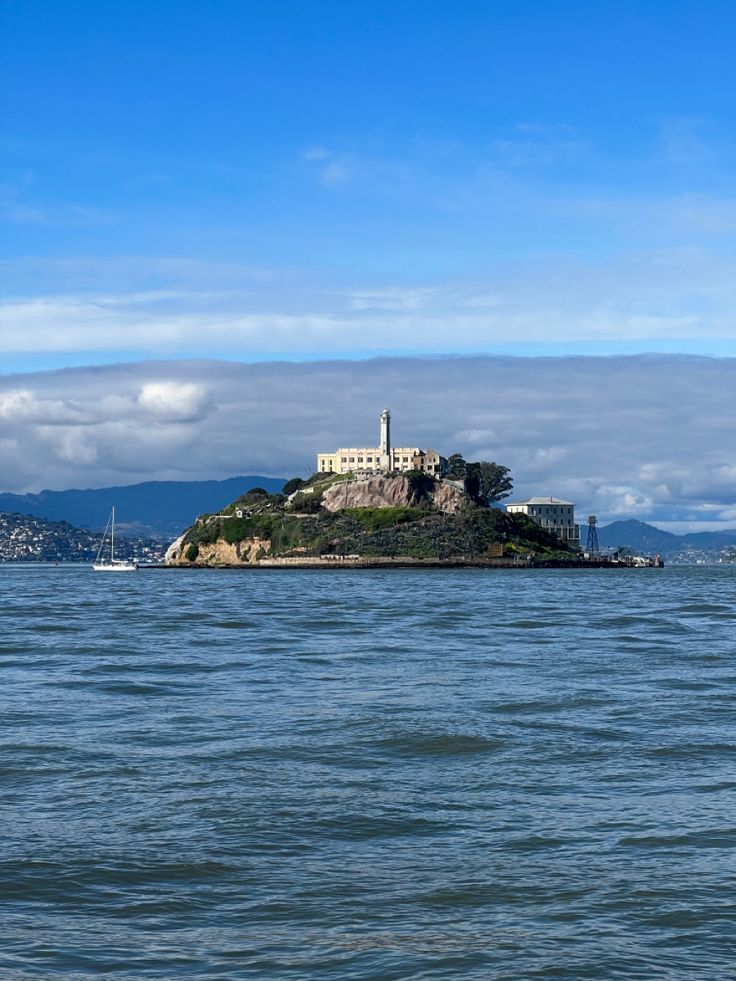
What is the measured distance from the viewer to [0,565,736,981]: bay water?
9.95 meters

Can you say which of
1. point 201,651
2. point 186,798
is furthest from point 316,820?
point 201,651

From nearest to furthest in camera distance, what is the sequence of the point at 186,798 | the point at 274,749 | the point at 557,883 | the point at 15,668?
1. the point at 557,883
2. the point at 186,798
3. the point at 274,749
4. the point at 15,668

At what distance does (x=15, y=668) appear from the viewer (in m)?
31.2

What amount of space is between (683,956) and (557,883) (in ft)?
6.43

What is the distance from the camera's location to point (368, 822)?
14117 mm

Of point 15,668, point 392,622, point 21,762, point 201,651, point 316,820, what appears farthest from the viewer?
point 392,622

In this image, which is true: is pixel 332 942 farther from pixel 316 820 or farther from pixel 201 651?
pixel 201 651

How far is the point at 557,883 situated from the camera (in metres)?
11.5

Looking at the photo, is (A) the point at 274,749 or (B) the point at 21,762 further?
(A) the point at 274,749

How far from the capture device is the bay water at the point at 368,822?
995 cm

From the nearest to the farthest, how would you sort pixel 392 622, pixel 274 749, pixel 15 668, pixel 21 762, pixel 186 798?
pixel 186 798, pixel 21 762, pixel 274 749, pixel 15 668, pixel 392 622

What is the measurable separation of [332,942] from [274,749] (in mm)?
8790

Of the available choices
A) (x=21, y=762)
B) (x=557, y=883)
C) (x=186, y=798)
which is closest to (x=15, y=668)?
(x=21, y=762)

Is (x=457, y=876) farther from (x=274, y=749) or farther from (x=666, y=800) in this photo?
(x=274, y=749)
